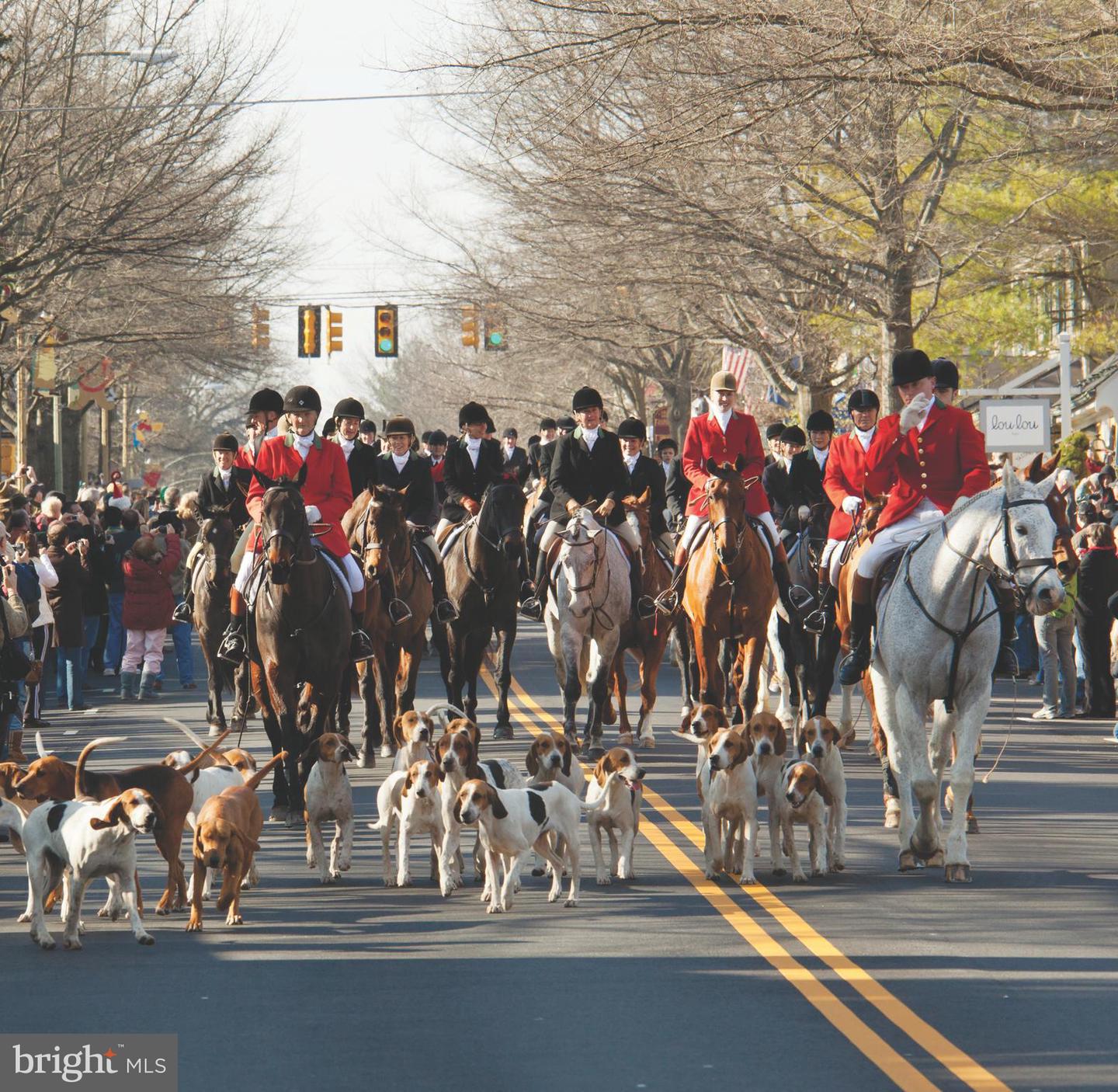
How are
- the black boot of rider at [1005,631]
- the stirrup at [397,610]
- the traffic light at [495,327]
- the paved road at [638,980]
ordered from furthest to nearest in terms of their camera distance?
the traffic light at [495,327], the stirrup at [397,610], the black boot of rider at [1005,631], the paved road at [638,980]

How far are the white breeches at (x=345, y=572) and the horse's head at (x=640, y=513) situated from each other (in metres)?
4.04

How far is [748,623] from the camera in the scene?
55.3 feet

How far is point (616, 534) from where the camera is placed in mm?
18328

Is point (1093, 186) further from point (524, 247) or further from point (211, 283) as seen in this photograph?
point (211, 283)

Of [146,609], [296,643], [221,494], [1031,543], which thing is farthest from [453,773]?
[146,609]

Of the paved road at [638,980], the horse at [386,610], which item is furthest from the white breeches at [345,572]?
the paved road at [638,980]

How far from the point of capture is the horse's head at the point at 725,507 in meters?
16.3

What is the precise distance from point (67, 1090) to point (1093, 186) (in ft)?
107

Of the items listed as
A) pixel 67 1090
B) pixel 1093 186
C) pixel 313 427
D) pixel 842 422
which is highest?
pixel 1093 186

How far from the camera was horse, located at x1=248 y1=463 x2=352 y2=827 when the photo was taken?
1391 centimetres

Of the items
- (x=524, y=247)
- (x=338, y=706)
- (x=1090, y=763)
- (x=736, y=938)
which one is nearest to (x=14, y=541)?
(x=338, y=706)

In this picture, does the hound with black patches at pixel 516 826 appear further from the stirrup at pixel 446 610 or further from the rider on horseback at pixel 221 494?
the stirrup at pixel 446 610

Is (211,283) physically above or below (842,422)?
above

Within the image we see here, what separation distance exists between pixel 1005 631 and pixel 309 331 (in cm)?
4157
